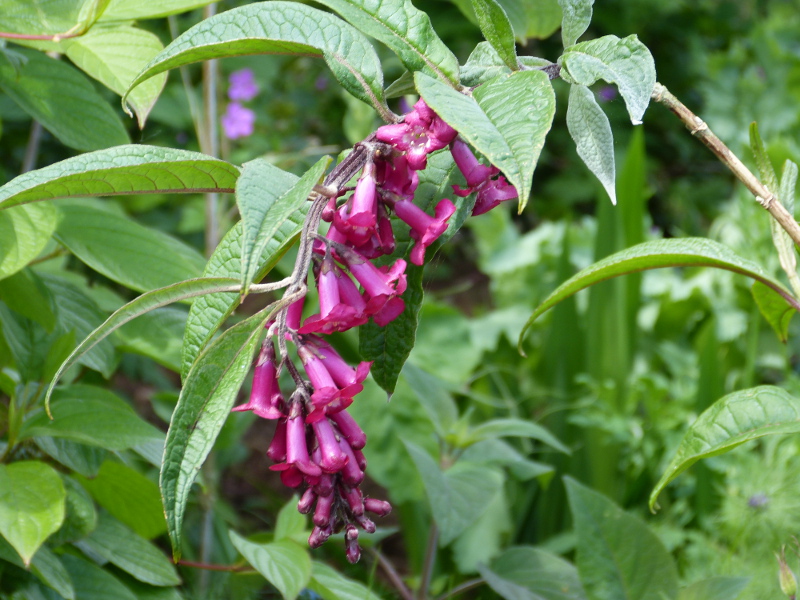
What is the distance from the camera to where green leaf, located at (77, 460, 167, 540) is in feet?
2.79

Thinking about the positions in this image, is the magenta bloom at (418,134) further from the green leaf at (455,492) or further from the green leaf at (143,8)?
the green leaf at (455,492)

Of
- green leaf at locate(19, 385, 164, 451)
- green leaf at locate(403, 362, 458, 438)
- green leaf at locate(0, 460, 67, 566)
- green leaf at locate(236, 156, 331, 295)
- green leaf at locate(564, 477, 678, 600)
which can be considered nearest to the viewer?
green leaf at locate(236, 156, 331, 295)

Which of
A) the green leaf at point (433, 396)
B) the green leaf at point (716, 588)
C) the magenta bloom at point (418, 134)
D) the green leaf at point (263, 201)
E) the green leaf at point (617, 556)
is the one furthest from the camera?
the green leaf at point (433, 396)

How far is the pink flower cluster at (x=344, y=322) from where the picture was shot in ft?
1.55

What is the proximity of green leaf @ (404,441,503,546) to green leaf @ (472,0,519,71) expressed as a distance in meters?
0.64

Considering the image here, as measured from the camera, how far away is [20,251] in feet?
2.18

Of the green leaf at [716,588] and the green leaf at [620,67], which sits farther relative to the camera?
the green leaf at [716,588]

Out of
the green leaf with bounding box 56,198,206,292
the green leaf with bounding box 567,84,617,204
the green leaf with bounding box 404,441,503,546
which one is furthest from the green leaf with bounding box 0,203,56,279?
the green leaf with bounding box 404,441,503,546

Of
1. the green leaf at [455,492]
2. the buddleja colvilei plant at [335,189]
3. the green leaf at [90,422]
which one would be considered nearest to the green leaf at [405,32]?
the buddleja colvilei plant at [335,189]

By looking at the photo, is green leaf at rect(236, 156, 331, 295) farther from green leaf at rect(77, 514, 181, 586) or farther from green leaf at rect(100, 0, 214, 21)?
green leaf at rect(77, 514, 181, 586)

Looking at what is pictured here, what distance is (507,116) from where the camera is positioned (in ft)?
1.44

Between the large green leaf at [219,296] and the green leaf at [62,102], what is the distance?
34 cm

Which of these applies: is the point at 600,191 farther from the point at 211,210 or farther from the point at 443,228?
the point at 443,228

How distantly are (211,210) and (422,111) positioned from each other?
1047 mm
